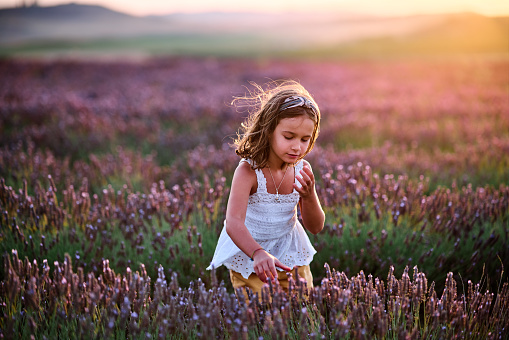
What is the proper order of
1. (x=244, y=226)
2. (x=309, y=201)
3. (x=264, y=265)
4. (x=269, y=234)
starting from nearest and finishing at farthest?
(x=264, y=265) < (x=244, y=226) < (x=309, y=201) < (x=269, y=234)

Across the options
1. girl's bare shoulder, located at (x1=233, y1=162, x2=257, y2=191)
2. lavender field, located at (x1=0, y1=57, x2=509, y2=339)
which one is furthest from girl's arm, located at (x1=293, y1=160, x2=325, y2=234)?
lavender field, located at (x1=0, y1=57, x2=509, y2=339)

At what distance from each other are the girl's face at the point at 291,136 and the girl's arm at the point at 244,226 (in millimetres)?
199

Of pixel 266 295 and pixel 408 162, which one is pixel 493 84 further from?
pixel 266 295

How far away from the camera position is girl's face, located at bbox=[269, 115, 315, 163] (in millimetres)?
2098

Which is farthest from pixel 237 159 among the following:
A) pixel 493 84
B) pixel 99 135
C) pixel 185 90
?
pixel 493 84

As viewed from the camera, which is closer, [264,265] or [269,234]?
[264,265]

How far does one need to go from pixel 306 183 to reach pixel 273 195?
0.26 m

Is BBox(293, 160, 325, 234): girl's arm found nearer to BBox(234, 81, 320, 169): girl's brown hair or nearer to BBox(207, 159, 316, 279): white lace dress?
BBox(207, 159, 316, 279): white lace dress

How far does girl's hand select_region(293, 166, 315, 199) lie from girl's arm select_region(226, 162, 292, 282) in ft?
0.85

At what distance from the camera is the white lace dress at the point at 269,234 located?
227 centimetres

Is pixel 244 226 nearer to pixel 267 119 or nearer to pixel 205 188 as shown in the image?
pixel 267 119

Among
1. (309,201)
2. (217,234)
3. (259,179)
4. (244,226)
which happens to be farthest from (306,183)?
(217,234)

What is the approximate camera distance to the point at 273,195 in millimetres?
2270

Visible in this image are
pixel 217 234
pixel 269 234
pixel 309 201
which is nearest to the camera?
pixel 309 201
